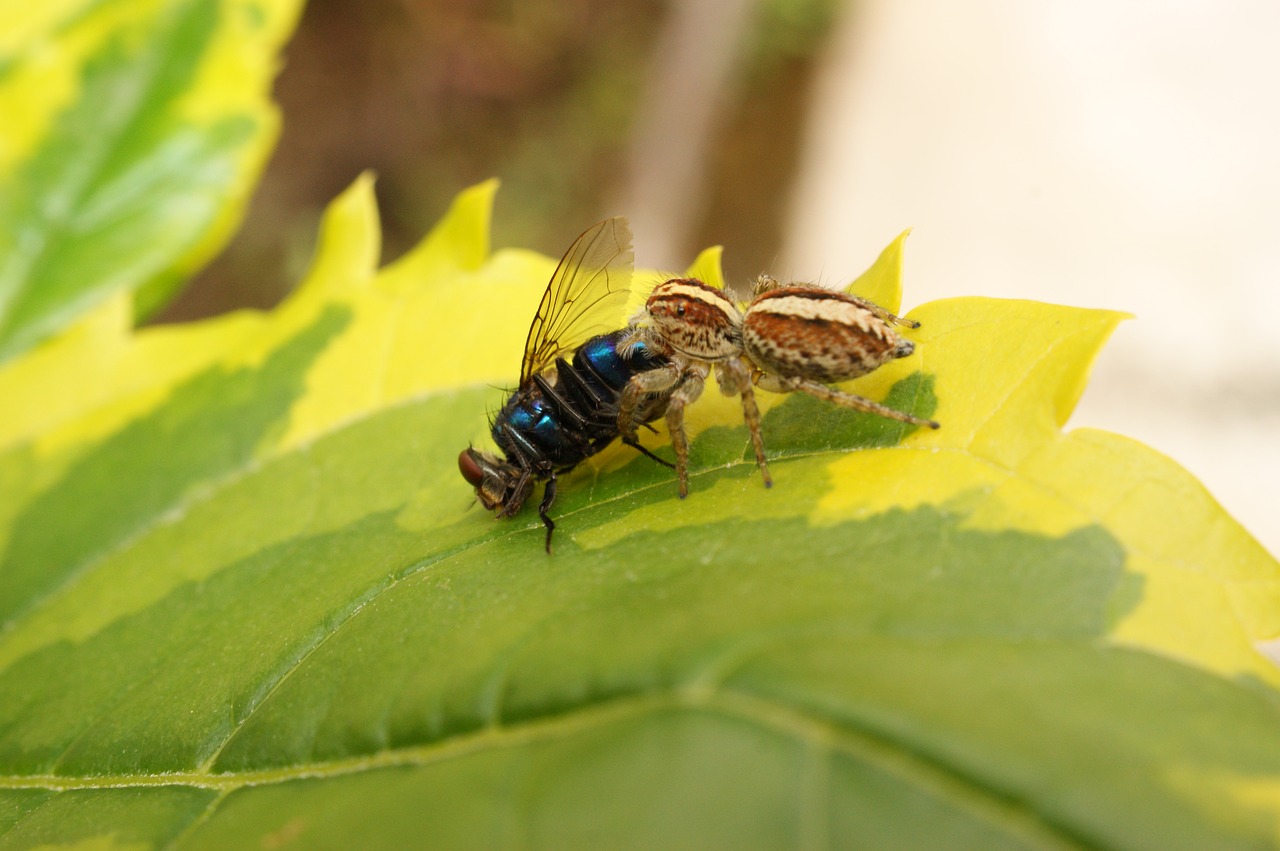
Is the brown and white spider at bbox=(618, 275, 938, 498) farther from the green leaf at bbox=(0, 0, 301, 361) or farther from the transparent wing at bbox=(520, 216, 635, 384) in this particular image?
the green leaf at bbox=(0, 0, 301, 361)

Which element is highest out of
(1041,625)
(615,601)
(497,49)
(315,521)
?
(497,49)

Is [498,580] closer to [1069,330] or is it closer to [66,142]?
[1069,330]

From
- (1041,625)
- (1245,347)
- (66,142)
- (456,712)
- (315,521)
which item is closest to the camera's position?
→ (1041,625)

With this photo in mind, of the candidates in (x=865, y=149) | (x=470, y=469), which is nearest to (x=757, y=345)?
(x=470, y=469)

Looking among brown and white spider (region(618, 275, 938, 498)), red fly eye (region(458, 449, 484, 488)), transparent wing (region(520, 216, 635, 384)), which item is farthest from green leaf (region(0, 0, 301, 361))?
brown and white spider (region(618, 275, 938, 498))

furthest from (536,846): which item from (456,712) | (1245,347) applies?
(1245,347)

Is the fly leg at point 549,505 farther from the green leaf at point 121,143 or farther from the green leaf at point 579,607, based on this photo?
the green leaf at point 121,143

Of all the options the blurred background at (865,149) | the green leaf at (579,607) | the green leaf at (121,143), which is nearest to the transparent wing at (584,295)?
the green leaf at (579,607)

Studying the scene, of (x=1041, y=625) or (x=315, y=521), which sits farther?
(x=315, y=521)
